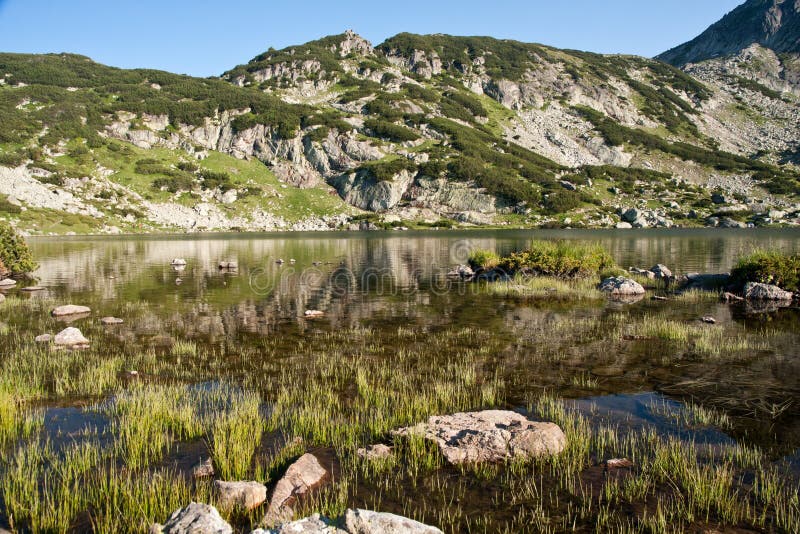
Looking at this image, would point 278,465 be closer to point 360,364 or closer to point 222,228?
point 360,364

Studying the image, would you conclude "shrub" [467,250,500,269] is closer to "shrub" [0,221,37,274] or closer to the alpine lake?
the alpine lake

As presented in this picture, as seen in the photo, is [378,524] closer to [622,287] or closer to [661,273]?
[622,287]

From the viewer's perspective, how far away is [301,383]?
13.0 meters

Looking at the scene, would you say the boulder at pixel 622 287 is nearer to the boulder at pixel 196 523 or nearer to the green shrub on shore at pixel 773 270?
the green shrub on shore at pixel 773 270

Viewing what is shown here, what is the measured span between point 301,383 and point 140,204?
526ft

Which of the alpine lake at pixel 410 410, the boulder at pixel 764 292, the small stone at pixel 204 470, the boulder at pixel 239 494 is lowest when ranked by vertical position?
the alpine lake at pixel 410 410

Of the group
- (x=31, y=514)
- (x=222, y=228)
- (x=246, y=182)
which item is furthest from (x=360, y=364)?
(x=246, y=182)

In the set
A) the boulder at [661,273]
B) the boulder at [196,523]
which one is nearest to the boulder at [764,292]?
the boulder at [661,273]

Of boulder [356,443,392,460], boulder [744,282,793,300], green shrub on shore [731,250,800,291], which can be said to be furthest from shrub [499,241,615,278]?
boulder [356,443,392,460]

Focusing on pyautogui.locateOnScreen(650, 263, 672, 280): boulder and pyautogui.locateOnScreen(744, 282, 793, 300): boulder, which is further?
pyautogui.locateOnScreen(650, 263, 672, 280): boulder

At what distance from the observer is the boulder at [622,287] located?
95.4ft

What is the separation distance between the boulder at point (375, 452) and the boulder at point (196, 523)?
333cm

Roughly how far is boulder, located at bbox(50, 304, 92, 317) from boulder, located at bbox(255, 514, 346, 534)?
23899mm

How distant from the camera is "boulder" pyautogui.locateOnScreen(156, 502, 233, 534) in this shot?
5.42 metres
